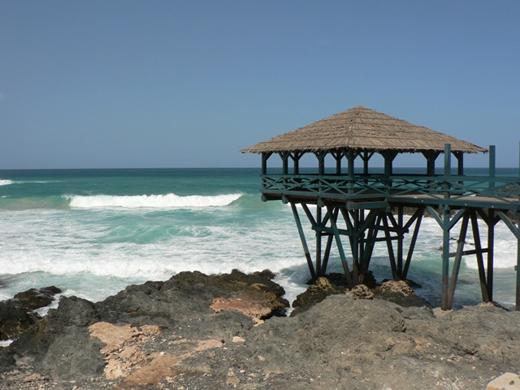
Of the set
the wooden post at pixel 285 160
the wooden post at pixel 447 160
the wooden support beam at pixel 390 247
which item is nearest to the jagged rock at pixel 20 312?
the wooden post at pixel 285 160

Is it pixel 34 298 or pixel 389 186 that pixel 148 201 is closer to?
pixel 34 298

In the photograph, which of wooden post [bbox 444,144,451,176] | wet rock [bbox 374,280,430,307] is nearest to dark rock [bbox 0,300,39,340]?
wet rock [bbox 374,280,430,307]

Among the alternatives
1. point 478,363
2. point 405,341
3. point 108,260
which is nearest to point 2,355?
point 405,341

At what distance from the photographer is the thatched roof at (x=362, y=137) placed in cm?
1414

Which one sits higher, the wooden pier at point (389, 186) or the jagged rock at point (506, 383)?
the wooden pier at point (389, 186)

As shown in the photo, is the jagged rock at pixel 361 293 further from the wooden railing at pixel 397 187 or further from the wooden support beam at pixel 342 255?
the wooden railing at pixel 397 187

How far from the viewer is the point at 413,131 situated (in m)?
15.7

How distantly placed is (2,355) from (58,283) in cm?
878

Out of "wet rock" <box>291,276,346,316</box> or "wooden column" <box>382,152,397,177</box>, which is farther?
"wooden column" <box>382,152,397,177</box>

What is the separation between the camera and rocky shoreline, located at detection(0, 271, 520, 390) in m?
8.54

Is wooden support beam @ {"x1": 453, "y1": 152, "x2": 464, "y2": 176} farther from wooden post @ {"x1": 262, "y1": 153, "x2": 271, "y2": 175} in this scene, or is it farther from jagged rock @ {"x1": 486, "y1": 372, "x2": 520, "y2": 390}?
jagged rock @ {"x1": 486, "y1": 372, "x2": 520, "y2": 390}

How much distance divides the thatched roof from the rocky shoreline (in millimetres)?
4666

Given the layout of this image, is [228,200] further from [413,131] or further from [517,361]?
[517,361]

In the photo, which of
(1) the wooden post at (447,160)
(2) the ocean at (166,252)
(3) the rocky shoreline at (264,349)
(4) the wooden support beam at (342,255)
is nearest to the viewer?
(3) the rocky shoreline at (264,349)
